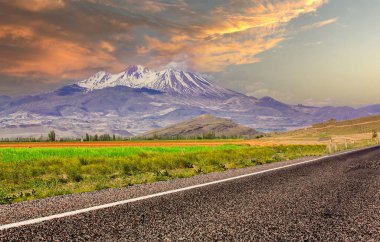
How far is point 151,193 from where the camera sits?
959 centimetres

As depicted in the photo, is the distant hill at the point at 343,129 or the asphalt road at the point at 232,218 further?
the distant hill at the point at 343,129

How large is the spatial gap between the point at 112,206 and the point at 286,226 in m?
3.31

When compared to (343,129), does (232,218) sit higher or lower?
higher

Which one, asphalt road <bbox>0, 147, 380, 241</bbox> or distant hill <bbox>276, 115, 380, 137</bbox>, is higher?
asphalt road <bbox>0, 147, 380, 241</bbox>

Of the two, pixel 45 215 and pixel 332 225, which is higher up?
pixel 45 215

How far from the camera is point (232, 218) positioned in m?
6.73

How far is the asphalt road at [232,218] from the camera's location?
18.4 feet

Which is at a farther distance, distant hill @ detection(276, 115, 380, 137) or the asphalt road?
distant hill @ detection(276, 115, 380, 137)

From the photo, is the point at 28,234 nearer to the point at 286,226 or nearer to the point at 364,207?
the point at 286,226

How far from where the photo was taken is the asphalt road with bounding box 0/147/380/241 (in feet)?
18.4

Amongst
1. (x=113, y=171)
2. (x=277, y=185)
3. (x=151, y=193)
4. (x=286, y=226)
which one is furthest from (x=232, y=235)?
(x=113, y=171)

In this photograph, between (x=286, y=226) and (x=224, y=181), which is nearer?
(x=286, y=226)

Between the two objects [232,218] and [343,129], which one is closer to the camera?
[232,218]

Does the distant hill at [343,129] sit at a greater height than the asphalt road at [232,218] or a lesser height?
lesser
